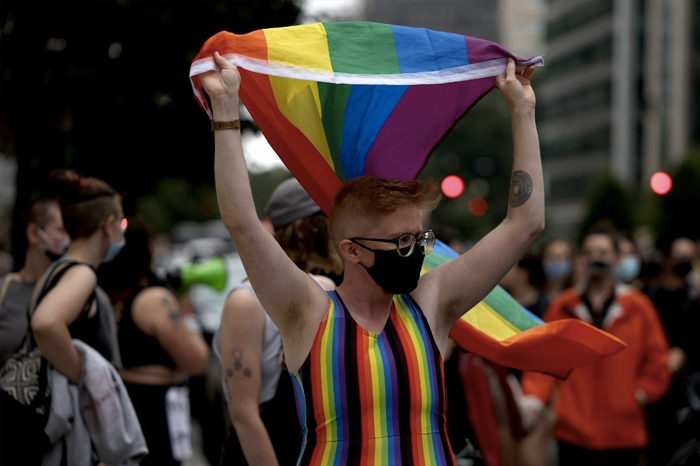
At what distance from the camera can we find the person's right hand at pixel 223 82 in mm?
3225

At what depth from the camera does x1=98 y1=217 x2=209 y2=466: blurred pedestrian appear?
5586mm

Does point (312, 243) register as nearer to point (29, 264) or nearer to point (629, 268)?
point (29, 264)

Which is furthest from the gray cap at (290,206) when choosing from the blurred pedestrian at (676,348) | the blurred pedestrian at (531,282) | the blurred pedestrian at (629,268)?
the blurred pedestrian at (629,268)

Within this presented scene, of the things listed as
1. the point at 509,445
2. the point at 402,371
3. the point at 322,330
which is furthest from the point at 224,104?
the point at 509,445

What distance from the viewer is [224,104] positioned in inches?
126

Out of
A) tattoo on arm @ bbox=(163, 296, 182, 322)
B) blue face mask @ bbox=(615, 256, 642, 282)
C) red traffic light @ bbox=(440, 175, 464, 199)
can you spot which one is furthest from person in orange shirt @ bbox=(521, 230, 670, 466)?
blue face mask @ bbox=(615, 256, 642, 282)

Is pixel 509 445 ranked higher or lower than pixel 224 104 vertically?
lower

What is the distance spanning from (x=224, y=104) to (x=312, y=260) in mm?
1420

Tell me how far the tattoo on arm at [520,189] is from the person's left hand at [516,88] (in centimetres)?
21

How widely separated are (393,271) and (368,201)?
217 mm

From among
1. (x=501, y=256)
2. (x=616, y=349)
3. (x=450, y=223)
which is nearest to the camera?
(x=501, y=256)

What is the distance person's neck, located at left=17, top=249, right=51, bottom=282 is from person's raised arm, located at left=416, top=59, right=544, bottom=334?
7.91ft

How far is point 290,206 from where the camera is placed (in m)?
4.55

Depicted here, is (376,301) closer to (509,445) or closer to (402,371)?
(402,371)
